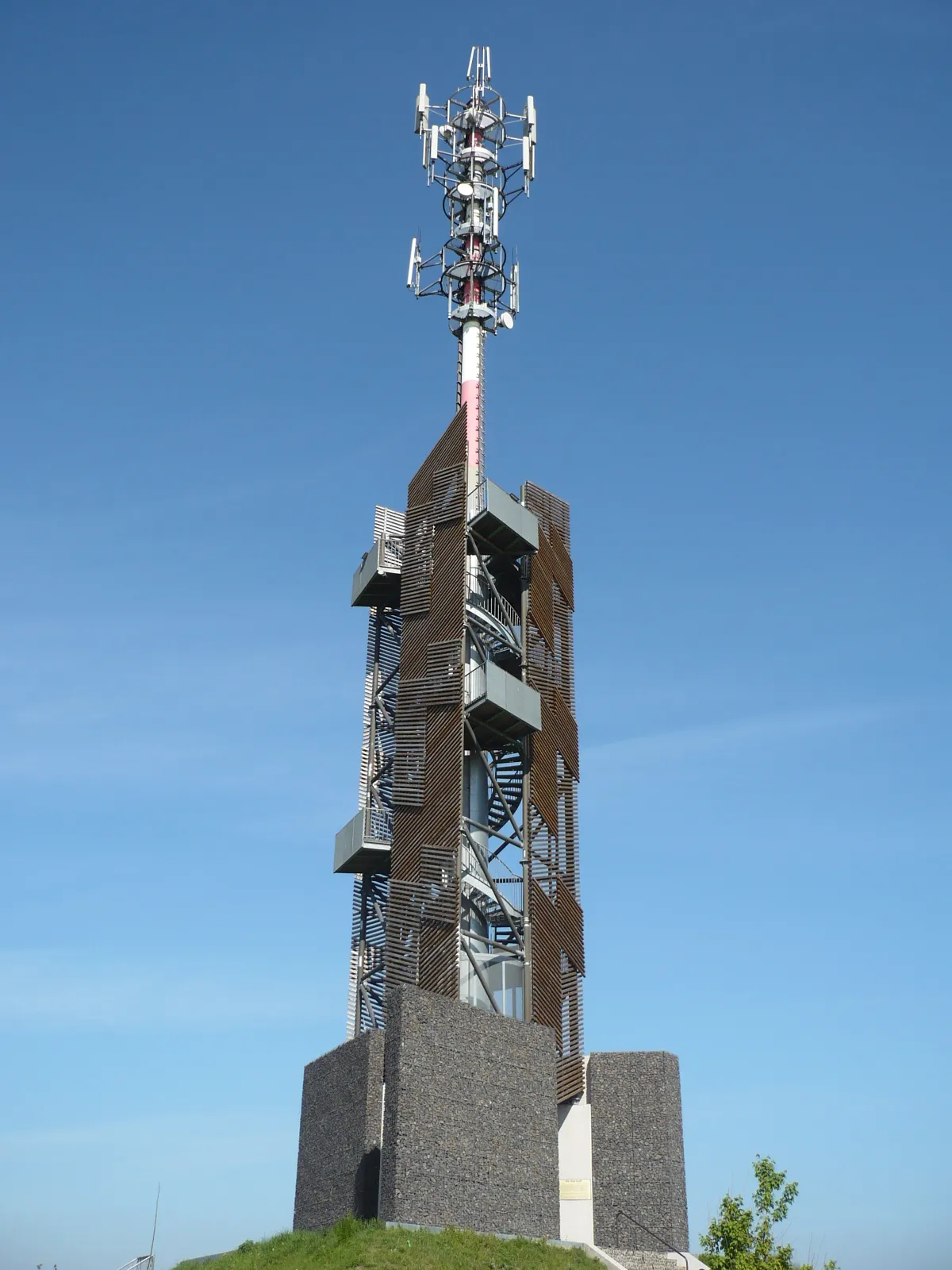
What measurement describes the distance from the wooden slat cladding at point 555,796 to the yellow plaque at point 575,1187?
227 cm

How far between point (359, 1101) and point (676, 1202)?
31.5 ft

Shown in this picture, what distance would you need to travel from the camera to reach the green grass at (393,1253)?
102ft

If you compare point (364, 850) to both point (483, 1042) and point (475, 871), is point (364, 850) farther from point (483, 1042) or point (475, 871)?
point (483, 1042)

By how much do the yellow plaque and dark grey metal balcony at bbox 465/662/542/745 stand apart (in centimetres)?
1252

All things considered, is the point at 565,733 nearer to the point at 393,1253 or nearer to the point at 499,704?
the point at 499,704

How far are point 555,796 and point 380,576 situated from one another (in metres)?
9.11

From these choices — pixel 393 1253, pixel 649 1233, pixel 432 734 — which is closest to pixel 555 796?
pixel 432 734

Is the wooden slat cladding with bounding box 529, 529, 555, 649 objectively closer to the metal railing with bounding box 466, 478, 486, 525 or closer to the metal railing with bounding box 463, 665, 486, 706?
the metal railing with bounding box 466, 478, 486, 525

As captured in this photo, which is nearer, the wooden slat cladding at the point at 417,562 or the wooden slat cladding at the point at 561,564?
the wooden slat cladding at the point at 417,562

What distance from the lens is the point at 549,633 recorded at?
1854 inches

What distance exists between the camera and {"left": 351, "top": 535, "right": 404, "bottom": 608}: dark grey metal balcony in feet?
156

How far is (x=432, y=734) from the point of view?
42.7 m

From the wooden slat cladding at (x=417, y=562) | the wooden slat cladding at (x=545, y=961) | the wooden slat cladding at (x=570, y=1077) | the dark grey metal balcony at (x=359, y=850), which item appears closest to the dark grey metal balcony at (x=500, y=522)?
the wooden slat cladding at (x=417, y=562)

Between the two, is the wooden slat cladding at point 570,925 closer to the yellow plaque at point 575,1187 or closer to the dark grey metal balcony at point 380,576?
the yellow plaque at point 575,1187
